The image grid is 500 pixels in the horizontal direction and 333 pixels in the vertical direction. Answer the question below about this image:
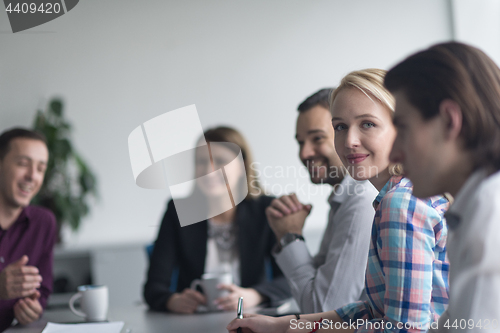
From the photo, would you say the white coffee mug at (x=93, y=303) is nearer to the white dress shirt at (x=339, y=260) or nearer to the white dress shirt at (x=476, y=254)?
the white dress shirt at (x=339, y=260)

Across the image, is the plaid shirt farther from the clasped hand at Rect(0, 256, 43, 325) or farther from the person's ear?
the clasped hand at Rect(0, 256, 43, 325)

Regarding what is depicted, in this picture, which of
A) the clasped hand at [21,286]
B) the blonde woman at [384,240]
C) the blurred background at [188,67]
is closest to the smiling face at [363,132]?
the blonde woman at [384,240]

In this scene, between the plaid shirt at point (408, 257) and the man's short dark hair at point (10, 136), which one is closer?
the plaid shirt at point (408, 257)

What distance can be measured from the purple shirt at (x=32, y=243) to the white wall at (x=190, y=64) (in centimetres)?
137

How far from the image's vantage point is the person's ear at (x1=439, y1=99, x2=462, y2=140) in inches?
19.6

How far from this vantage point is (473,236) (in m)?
0.47

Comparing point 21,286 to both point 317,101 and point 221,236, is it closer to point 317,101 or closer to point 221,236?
point 221,236

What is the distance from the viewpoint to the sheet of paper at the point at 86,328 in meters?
1.05

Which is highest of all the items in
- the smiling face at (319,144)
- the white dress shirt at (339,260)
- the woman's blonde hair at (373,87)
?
the woman's blonde hair at (373,87)

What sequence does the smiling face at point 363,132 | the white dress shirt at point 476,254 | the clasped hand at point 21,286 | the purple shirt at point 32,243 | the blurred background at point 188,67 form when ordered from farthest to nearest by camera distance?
1. the blurred background at point 188,67
2. the purple shirt at point 32,243
3. the clasped hand at point 21,286
4. the smiling face at point 363,132
5. the white dress shirt at point 476,254

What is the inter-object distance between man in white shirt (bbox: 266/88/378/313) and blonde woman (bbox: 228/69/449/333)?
0.17 metres

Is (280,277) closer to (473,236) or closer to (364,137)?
(364,137)

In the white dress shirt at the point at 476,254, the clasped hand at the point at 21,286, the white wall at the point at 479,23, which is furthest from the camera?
the white wall at the point at 479,23

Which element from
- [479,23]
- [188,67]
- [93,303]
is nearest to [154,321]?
[93,303]
